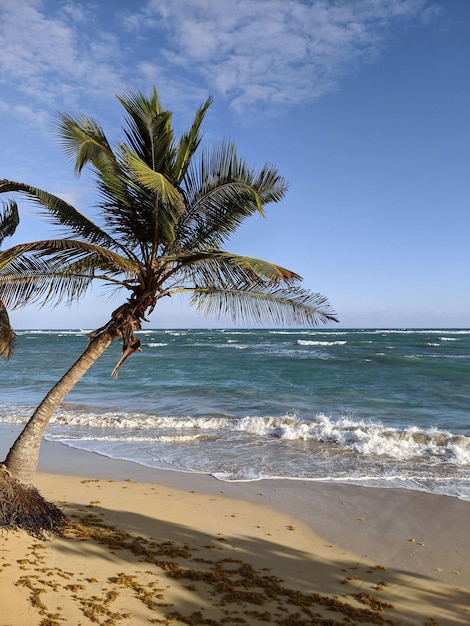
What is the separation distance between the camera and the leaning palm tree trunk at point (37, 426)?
5.62 metres

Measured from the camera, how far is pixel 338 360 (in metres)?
34.8

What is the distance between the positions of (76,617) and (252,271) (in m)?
3.83

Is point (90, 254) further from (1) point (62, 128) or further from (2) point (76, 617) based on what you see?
(2) point (76, 617)

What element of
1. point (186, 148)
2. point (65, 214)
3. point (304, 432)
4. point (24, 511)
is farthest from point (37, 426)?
point (304, 432)

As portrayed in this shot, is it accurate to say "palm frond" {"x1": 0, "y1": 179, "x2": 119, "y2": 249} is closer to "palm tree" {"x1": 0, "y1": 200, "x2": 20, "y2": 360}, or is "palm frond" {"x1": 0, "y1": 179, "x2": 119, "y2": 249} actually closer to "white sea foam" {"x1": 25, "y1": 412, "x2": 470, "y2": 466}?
"palm tree" {"x1": 0, "y1": 200, "x2": 20, "y2": 360}

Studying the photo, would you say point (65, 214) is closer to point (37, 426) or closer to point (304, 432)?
point (37, 426)

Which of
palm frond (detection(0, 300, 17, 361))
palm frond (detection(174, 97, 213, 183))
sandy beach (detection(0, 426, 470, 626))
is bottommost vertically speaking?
sandy beach (detection(0, 426, 470, 626))

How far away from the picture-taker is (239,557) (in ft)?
17.9

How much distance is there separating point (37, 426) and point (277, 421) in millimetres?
9534

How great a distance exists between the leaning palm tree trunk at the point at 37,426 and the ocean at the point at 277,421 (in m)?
4.23

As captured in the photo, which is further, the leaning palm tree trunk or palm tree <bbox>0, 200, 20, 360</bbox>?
palm tree <bbox>0, 200, 20, 360</bbox>

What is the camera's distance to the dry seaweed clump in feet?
16.9

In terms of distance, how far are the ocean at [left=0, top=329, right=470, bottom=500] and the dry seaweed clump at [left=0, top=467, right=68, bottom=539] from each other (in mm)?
4106

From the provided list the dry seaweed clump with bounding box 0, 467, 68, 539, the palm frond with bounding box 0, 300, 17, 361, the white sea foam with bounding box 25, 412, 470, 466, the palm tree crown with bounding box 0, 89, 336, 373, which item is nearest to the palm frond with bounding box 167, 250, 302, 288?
the palm tree crown with bounding box 0, 89, 336, 373
